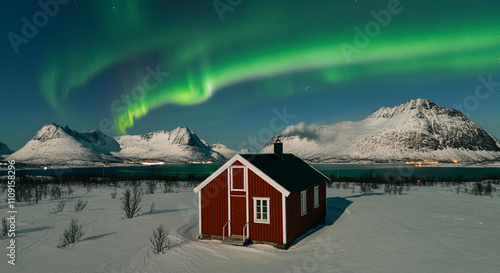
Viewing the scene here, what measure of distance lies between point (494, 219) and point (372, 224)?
8.95 m

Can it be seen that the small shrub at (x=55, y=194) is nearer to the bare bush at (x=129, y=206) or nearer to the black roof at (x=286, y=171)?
the bare bush at (x=129, y=206)

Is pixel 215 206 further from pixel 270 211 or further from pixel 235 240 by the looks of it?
pixel 270 211

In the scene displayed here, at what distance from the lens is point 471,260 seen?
11602 millimetres

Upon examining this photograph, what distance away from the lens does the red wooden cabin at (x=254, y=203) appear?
1428 cm

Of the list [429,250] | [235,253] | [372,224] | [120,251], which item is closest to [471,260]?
[429,250]

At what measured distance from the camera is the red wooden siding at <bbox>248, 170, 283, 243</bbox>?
14.2 meters

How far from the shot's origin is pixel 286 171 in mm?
16953

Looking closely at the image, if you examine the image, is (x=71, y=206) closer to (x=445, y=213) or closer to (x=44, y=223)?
(x=44, y=223)

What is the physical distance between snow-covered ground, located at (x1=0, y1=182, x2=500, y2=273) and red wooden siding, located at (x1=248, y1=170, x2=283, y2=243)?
0.71 m

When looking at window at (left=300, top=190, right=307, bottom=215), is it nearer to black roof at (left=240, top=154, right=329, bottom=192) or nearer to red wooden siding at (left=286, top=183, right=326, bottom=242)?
red wooden siding at (left=286, top=183, right=326, bottom=242)

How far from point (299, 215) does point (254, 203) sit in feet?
9.31

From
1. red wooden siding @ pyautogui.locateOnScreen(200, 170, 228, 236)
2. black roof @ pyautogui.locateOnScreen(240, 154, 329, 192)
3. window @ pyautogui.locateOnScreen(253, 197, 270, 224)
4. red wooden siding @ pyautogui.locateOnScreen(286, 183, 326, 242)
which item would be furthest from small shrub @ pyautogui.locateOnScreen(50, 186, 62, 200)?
red wooden siding @ pyautogui.locateOnScreen(286, 183, 326, 242)

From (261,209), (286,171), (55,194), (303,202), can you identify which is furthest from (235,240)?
(55,194)

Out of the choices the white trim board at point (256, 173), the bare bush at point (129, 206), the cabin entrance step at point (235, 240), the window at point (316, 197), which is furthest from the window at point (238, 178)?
the bare bush at point (129, 206)
